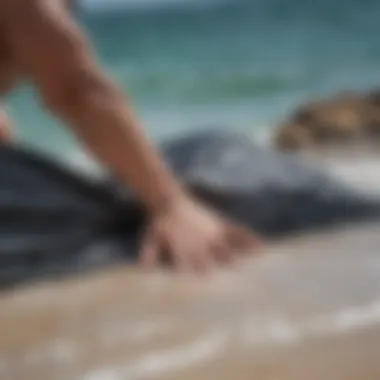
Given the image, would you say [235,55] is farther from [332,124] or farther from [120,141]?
[120,141]

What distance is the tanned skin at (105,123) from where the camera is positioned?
78 cm

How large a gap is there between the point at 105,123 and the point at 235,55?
4.96 ft

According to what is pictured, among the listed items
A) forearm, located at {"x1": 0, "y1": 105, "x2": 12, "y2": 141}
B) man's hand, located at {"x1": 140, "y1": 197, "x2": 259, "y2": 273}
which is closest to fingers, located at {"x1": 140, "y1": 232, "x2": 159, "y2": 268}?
man's hand, located at {"x1": 140, "y1": 197, "x2": 259, "y2": 273}

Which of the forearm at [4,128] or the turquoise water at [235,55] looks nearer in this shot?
the forearm at [4,128]

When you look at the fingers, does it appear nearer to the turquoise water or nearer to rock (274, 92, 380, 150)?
rock (274, 92, 380, 150)

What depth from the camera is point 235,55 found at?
2287mm

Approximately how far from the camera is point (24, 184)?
0.82 meters

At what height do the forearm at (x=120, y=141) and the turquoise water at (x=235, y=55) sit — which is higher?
the turquoise water at (x=235, y=55)

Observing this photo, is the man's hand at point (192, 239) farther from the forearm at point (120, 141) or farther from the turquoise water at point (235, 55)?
the turquoise water at point (235, 55)

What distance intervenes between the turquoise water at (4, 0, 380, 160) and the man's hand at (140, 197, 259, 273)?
1.16 meters

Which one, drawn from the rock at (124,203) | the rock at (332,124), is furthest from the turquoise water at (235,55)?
A: the rock at (124,203)

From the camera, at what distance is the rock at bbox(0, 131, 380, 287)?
0.79 m

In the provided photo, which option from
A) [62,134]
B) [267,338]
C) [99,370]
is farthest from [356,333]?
[62,134]

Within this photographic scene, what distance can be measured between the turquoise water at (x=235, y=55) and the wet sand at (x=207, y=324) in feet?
4.07
